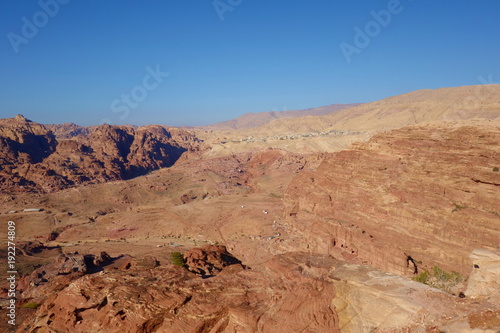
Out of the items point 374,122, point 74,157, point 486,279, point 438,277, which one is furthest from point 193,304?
point 374,122

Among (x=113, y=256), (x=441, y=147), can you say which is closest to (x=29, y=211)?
(x=113, y=256)

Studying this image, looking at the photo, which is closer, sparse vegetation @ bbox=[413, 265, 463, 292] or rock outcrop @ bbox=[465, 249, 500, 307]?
rock outcrop @ bbox=[465, 249, 500, 307]

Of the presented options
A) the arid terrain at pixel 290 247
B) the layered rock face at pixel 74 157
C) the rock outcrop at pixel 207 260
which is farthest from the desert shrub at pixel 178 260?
the layered rock face at pixel 74 157

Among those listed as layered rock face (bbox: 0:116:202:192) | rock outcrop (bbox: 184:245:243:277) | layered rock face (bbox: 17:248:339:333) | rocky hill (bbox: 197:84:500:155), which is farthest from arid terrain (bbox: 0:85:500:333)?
rocky hill (bbox: 197:84:500:155)

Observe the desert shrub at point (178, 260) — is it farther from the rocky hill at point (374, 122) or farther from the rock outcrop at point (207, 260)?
the rocky hill at point (374, 122)

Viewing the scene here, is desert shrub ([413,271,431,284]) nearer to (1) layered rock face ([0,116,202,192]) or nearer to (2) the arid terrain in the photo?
(2) the arid terrain
